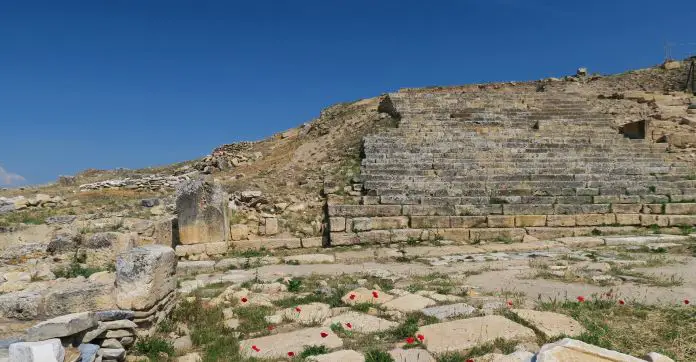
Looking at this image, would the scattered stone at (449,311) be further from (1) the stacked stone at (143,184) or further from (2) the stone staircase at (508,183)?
(1) the stacked stone at (143,184)

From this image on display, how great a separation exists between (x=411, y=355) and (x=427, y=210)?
6538mm

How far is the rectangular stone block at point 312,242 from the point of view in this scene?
961 centimetres

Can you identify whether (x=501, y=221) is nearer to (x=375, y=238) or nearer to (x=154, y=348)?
(x=375, y=238)

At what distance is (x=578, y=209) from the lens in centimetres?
1021

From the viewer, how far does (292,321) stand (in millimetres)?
4586

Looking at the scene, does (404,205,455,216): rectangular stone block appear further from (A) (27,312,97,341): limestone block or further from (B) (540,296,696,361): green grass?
(A) (27,312,97,341): limestone block

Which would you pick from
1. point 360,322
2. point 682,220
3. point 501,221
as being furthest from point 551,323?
point 682,220

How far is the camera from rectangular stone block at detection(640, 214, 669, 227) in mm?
10133

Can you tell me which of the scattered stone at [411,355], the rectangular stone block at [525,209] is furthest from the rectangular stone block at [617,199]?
the scattered stone at [411,355]

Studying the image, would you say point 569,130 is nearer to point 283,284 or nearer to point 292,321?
point 283,284

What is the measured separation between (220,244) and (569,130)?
10466mm

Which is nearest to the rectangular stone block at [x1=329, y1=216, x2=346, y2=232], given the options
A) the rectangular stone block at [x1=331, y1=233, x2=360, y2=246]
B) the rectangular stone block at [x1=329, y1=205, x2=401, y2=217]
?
the rectangular stone block at [x1=331, y1=233, x2=360, y2=246]

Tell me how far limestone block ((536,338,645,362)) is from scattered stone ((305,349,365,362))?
1322 millimetres

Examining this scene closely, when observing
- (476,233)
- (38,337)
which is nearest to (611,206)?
(476,233)
